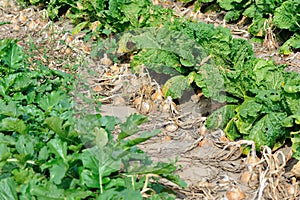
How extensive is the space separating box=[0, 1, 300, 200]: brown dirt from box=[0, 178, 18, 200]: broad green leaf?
905mm

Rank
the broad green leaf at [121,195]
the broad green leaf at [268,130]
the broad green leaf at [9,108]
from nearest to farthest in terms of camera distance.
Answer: the broad green leaf at [121,195]
the broad green leaf at [9,108]
the broad green leaf at [268,130]

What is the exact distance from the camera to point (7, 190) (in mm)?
2422

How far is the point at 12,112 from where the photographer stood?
298 centimetres

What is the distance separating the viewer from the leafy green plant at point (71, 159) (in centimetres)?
243

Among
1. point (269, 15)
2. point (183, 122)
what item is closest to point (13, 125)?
point (183, 122)

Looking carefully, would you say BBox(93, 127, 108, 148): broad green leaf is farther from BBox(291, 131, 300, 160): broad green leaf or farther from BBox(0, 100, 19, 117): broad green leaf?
BBox(291, 131, 300, 160): broad green leaf

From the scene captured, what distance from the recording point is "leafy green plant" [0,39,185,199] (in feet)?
7.97

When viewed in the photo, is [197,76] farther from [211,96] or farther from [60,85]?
[60,85]

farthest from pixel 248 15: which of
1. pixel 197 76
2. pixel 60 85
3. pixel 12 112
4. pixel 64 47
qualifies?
pixel 12 112

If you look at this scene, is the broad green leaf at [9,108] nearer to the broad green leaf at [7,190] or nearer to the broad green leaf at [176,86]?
the broad green leaf at [7,190]

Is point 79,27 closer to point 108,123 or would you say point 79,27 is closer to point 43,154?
point 108,123

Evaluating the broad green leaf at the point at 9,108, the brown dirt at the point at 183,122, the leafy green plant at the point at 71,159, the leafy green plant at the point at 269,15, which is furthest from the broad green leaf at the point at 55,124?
the leafy green plant at the point at 269,15

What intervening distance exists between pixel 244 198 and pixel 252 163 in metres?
0.29

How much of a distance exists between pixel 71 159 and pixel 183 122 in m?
1.66
